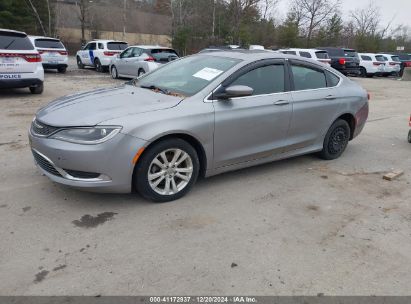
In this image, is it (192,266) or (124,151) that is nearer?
(192,266)

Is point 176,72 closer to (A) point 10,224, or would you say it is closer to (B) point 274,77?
(B) point 274,77

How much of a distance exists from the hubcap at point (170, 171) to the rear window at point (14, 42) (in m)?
7.37

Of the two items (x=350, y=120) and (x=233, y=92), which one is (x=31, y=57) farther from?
(x=350, y=120)

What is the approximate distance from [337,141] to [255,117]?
192 centimetres

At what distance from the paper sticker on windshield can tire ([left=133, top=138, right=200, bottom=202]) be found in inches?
35.0

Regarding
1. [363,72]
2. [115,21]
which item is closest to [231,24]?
[363,72]

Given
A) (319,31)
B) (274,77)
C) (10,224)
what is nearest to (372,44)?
(319,31)

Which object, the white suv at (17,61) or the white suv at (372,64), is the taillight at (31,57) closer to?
the white suv at (17,61)

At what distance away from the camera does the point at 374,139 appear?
23.8ft

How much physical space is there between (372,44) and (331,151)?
42.7 metres

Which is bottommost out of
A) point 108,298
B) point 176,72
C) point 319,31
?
point 108,298

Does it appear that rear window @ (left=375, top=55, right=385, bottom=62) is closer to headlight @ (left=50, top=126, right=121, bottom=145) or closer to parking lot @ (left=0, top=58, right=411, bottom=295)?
parking lot @ (left=0, top=58, right=411, bottom=295)

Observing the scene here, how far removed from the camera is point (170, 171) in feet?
12.8

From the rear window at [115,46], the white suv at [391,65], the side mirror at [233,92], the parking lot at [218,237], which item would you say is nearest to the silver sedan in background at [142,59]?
the rear window at [115,46]
